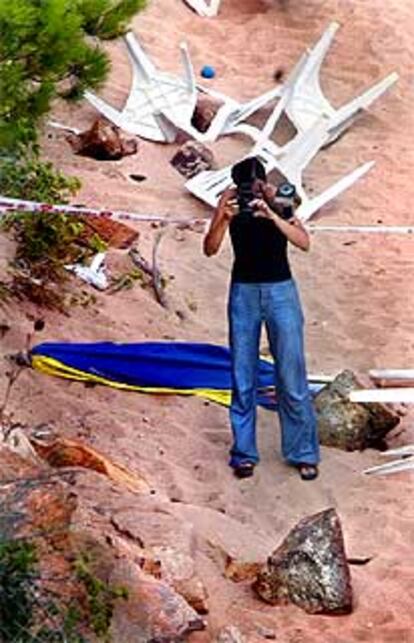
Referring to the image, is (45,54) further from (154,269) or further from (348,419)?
(154,269)

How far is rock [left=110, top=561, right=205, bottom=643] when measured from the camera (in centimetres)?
504

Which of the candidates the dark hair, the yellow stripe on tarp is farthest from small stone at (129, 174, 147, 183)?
the dark hair

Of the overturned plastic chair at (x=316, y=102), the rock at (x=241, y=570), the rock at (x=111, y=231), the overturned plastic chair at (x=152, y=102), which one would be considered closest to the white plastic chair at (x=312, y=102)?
the overturned plastic chair at (x=316, y=102)

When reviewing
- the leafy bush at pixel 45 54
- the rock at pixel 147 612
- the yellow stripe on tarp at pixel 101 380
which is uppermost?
the leafy bush at pixel 45 54

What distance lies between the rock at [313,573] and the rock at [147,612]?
0.50 meters

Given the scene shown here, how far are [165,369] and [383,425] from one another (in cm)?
113

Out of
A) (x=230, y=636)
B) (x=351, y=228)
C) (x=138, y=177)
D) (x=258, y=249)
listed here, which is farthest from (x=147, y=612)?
(x=138, y=177)

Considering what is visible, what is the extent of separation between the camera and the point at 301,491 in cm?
696

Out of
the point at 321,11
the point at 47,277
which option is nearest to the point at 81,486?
the point at 47,277

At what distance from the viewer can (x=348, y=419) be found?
733cm

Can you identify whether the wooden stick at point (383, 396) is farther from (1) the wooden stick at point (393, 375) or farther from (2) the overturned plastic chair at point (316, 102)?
(2) the overturned plastic chair at point (316, 102)

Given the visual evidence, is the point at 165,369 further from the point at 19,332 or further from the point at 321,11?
the point at 321,11

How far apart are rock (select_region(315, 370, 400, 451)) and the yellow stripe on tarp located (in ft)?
1.71

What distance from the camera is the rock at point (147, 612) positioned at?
5.04 meters
